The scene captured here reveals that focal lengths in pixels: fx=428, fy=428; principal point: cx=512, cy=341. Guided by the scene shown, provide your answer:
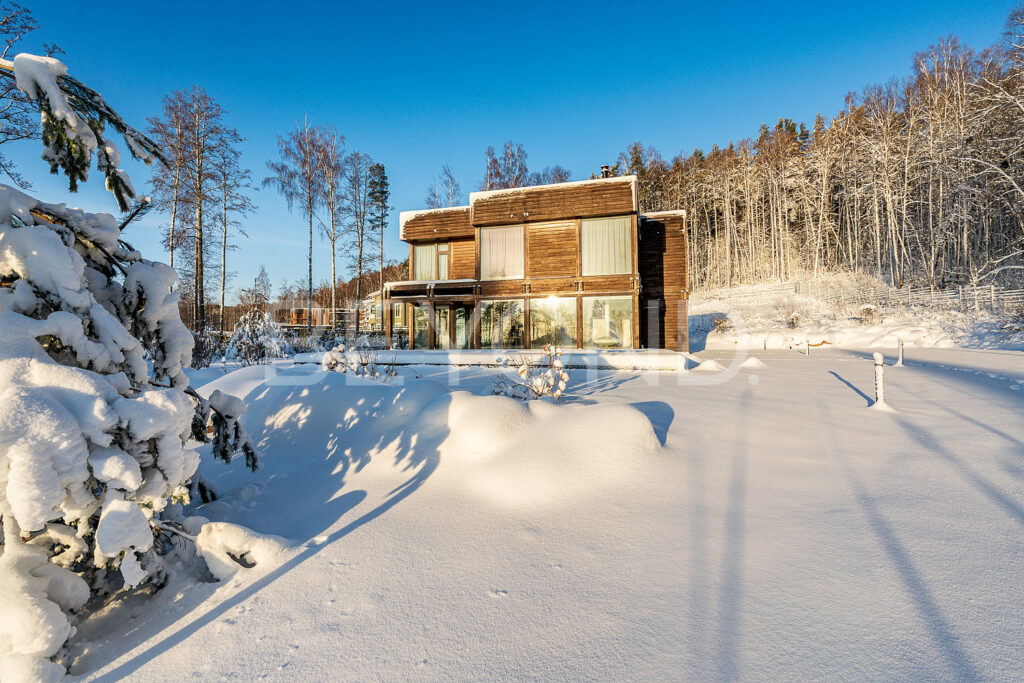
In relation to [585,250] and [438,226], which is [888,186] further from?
[438,226]

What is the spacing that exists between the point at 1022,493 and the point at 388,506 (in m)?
5.13

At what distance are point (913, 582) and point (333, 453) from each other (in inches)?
192

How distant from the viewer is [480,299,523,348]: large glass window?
1669 cm

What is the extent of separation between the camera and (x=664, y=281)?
55.2 ft

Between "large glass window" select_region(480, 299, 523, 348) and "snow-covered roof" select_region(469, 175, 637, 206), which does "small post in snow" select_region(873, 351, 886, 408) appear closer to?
"snow-covered roof" select_region(469, 175, 637, 206)

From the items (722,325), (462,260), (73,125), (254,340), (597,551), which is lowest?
(597,551)

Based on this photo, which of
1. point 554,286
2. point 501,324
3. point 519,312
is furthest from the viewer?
point 501,324

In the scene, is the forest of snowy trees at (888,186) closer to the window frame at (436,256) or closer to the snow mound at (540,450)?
the window frame at (436,256)

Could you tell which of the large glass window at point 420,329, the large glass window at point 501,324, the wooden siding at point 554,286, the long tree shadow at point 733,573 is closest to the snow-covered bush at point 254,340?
the large glass window at point 420,329

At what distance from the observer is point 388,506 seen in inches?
147

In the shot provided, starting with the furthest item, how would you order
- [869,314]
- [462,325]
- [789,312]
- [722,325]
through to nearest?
[789,312]
[722,325]
[869,314]
[462,325]

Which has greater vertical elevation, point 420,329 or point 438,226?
point 438,226

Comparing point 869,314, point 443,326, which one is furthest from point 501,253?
point 869,314

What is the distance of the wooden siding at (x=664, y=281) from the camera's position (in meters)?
16.6
